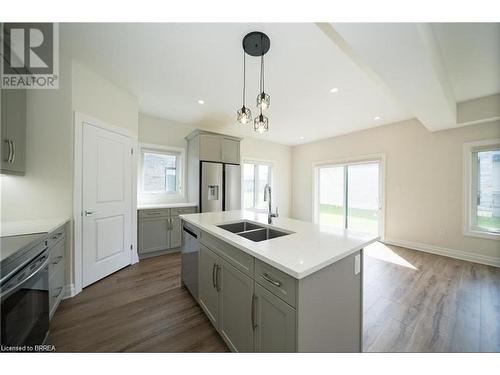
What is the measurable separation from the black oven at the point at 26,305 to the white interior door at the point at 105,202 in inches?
36.5

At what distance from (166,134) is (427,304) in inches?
189

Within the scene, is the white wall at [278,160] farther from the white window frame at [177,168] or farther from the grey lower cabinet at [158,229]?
the grey lower cabinet at [158,229]

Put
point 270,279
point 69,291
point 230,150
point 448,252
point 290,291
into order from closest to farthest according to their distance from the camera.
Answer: point 290,291
point 270,279
point 69,291
point 448,252
point 230,150

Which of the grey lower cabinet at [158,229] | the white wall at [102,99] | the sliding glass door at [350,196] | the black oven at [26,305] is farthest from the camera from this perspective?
the sliding glass door at [350,196]

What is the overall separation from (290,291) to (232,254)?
1.76ft

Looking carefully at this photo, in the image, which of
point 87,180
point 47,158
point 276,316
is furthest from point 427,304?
point 47,158

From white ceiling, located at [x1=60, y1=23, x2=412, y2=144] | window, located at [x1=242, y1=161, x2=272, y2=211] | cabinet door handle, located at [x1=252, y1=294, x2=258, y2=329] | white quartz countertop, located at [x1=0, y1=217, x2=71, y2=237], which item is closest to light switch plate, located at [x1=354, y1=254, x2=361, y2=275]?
cabinet door handle, located at [x1=252, y1=294, x2=258, y2=329]

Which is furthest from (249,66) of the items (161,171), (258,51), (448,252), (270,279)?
(448,252)

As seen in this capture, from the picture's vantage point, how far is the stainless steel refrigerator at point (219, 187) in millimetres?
3619

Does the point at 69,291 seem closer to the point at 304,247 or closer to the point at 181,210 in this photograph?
the point at 181,210

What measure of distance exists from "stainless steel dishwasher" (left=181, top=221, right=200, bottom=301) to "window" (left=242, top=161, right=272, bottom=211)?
3.16m

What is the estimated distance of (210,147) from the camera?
3703mm

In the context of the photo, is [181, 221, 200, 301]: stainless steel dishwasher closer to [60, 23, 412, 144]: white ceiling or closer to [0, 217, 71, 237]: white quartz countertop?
[0, 217, 71, 237]: white quartz countertop

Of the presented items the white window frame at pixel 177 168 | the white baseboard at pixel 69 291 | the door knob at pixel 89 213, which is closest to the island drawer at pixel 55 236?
the door knob at pixel 89 213
